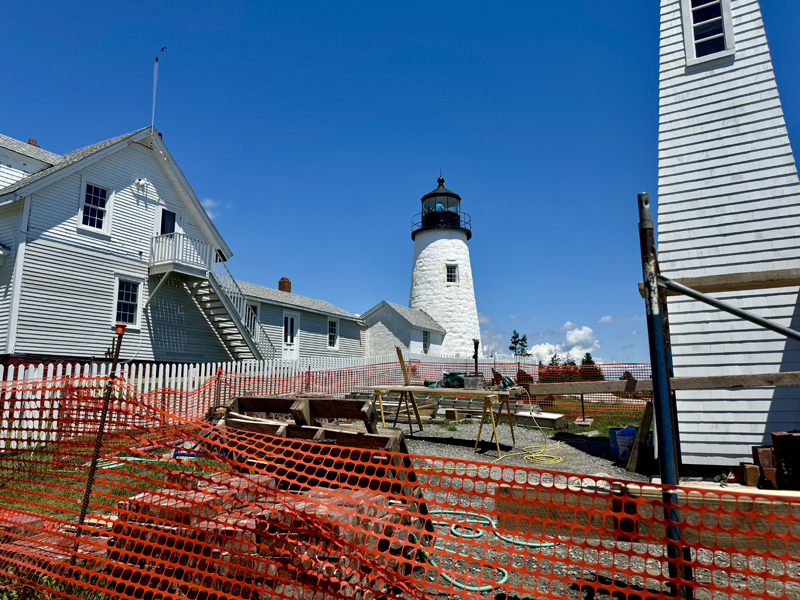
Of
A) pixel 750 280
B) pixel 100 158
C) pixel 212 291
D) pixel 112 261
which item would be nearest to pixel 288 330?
pixel 212 291

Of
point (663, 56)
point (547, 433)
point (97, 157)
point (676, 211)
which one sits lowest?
point (547, 433)

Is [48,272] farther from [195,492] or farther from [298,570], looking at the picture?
[298,570]

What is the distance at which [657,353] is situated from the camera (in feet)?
9.80

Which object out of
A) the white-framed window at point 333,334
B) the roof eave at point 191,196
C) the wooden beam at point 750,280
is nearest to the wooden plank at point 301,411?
the wooden beam at point 750,280

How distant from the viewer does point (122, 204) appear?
17.5 m

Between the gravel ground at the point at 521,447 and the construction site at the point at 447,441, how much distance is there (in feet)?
0.35

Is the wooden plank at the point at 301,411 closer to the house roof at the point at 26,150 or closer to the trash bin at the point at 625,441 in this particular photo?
the trash bin at the point at 625,441

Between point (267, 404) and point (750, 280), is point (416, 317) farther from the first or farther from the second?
point (750, 280)

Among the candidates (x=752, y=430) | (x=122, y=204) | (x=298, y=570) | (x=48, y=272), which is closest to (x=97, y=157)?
(x=122, y=204)

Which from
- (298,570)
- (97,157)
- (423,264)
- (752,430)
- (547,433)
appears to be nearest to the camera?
(298,570)

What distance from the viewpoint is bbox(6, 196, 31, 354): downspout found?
13883mm

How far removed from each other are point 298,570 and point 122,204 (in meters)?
18.3

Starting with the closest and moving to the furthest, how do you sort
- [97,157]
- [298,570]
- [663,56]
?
[298,570] < [663,56] < [97,157]

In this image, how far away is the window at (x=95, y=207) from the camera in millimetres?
16406
